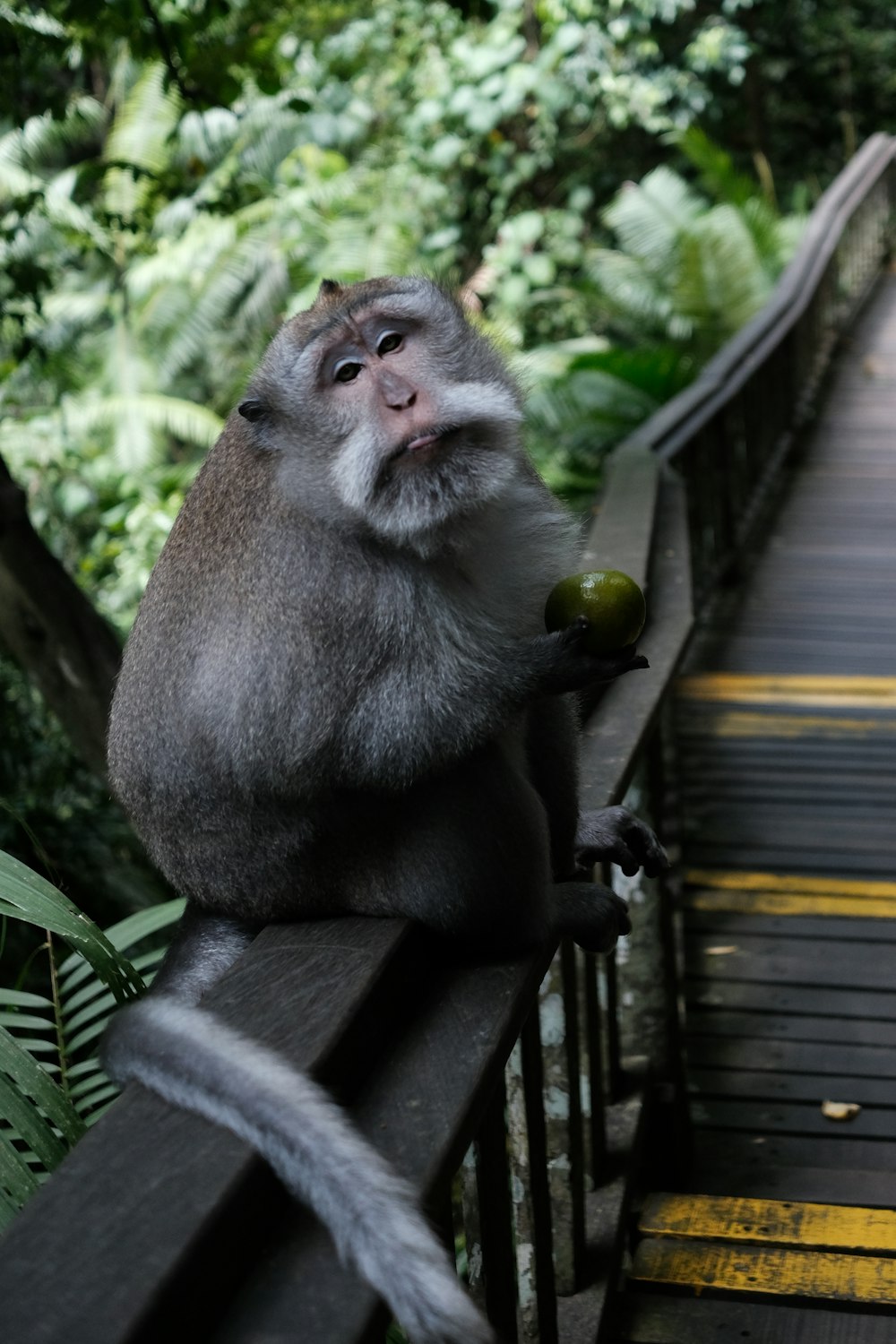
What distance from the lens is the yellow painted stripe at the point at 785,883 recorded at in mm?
4184

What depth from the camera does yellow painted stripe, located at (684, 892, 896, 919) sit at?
407 cm

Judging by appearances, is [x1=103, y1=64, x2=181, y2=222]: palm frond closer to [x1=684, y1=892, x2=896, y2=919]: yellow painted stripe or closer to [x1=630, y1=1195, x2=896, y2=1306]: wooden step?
[x1=684, y1=892, x2=896, y2=919]: yellow painted stripe

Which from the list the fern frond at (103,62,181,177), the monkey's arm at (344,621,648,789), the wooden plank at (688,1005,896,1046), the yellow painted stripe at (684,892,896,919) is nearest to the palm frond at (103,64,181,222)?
the fern frond at (103,62,181,177)

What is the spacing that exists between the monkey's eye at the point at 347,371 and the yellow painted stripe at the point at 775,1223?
1583 millimetres

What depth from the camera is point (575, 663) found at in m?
1.92

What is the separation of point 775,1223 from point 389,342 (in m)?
1.67

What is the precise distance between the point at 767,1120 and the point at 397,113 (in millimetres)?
11727

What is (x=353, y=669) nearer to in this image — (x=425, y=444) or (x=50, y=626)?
(x=425, y=444)

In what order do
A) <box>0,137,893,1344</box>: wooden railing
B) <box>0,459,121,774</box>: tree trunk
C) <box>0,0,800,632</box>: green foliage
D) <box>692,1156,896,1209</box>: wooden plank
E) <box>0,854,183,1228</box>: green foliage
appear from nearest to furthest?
<box>0,137,893,1344</box>: wooden railing, <box>0,854,183,1228</box>: green foliage, <box>692,1156,896,1209</box>: wooden plank, <box>0,459,121,774</box>: tree trunk, <box>0,0,800,632</box>: green foliage

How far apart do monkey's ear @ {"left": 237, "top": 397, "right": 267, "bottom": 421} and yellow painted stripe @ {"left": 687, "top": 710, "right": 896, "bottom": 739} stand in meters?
3.34

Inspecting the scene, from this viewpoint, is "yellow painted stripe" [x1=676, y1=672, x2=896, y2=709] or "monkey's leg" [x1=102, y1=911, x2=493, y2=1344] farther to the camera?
"yellow painted stripe" [x1=676, y1=672, x2=896, y2=709]

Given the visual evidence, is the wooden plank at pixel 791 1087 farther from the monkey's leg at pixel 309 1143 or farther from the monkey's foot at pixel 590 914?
the monkey's leg at pixel 309 1143

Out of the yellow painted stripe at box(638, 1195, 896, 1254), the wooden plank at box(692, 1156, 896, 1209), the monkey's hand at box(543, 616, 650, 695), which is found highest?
the monkey's hand at box(543, 616, 650, 695)

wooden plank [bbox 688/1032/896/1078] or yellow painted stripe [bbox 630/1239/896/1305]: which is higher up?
yellow painted stripe [bbox 630/1239/896/1305]
